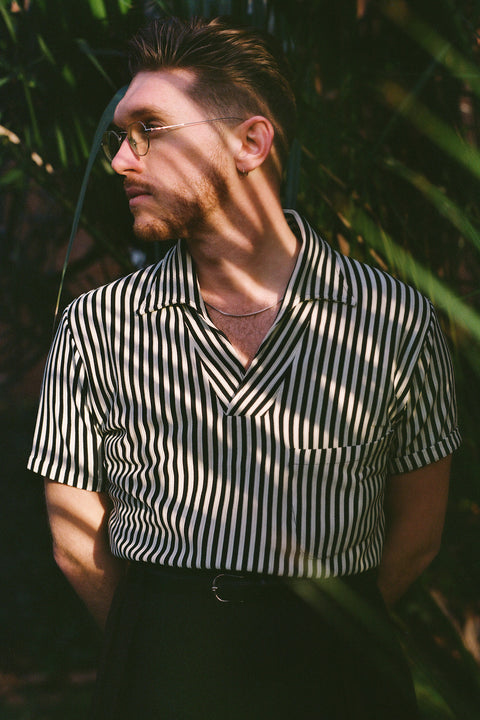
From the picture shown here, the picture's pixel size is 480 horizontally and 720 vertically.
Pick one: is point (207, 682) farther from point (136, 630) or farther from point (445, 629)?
point (445, 629)

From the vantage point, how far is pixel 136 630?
3.67 ft

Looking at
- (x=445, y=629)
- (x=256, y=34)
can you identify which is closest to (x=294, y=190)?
A: (x=256, y=34)

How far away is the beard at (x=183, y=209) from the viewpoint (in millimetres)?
1173

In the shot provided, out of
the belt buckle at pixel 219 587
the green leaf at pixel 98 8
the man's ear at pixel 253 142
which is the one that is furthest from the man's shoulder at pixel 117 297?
the green leaf at pixel 98 8

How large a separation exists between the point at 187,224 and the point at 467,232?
473mm

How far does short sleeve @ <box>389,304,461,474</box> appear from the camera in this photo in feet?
3.98

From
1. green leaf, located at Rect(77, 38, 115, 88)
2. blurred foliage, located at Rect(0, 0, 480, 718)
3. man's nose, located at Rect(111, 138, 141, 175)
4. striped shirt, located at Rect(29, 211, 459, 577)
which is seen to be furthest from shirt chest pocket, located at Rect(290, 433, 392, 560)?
green leaf, located at Rect(77, 38, 115, 88)

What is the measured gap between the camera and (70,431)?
124cm

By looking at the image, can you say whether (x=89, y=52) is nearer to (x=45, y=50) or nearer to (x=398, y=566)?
(x=45, y=50)

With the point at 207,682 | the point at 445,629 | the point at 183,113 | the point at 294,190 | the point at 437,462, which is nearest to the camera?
the point at 207,682

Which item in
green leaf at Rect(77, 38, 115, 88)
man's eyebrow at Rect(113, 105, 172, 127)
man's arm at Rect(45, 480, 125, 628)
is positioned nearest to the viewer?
man's eyebrow at Rect(113, 105, 172, 127)

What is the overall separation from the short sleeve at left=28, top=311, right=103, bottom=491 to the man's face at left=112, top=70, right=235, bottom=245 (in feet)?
0.86

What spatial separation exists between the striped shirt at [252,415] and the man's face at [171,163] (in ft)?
0.33

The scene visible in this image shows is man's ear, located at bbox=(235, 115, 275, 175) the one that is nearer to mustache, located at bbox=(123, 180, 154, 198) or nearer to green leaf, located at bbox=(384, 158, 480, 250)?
mustache, located at bbox=(123, 180, 154, 198)
